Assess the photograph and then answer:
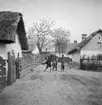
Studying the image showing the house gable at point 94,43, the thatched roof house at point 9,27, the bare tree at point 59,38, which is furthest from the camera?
the bare tree at point 59,38

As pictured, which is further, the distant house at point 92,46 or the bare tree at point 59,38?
the bare tree at point 59,38

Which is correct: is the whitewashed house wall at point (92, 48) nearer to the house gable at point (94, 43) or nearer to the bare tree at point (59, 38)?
the house gable at point (94, 43)

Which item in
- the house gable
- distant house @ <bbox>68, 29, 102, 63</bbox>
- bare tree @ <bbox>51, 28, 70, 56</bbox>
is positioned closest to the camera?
distant house @ <bbox>68, 29, 102, 63</bbox>

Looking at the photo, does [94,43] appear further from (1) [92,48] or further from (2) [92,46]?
(1) [92,48]

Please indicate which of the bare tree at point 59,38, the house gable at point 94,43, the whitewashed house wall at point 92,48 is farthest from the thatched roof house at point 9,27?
the bare tree at point 59,38

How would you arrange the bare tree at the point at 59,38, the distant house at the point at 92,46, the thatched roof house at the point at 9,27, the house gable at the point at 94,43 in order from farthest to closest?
the bare tree at the point at 59,38 → the house gable at the point at 94,43 → the distant house at the point at 92,46 → the thatched roof house at the point at 9,27

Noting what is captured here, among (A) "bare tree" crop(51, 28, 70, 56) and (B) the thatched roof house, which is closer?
(B) the thatched roof house

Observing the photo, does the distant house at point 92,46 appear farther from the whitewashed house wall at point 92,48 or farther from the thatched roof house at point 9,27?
the thatched roof house at point 9,27

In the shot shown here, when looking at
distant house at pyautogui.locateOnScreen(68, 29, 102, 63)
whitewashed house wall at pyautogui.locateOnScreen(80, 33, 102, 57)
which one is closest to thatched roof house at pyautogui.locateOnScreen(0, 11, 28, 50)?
distant house at pyautogui.locateOnScreen(68, 29, 102, 63)

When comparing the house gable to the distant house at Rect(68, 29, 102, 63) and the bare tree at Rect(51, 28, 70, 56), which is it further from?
the bare tree at Rect(51, 28, 70, 56)

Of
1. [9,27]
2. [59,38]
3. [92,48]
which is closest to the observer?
[9,27]

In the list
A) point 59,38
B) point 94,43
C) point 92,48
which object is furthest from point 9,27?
point 59,38

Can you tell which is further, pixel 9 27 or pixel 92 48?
pixel 92 48

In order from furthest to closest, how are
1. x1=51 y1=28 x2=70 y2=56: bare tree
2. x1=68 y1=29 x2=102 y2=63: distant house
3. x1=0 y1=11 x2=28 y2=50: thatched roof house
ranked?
x1=51 y1=28 x2=70 y2=56: bare tree < x1=68 y1=29 x2=102 y2=63: distant house < x1=0 y1=11 x2=28 y2=50: thatched roof house
